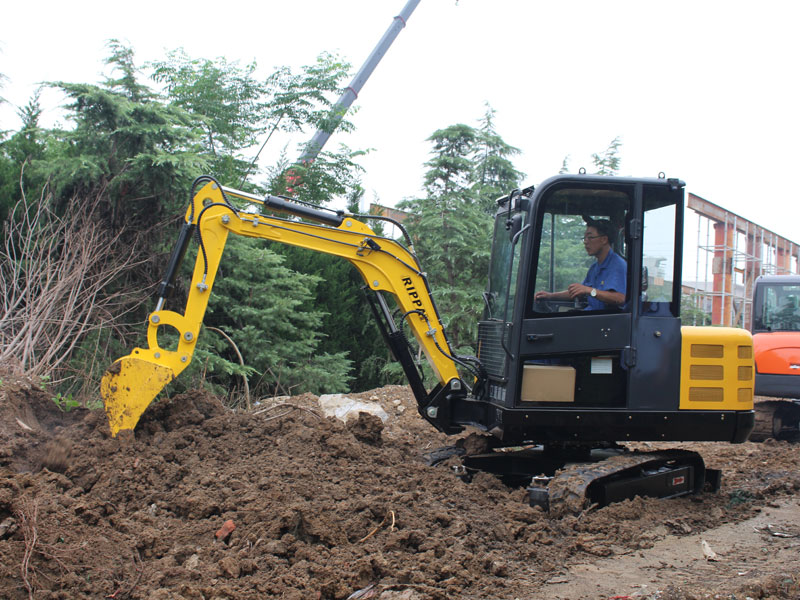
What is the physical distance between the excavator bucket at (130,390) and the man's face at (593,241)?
11.1 feet

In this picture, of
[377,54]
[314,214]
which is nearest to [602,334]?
[314,214]

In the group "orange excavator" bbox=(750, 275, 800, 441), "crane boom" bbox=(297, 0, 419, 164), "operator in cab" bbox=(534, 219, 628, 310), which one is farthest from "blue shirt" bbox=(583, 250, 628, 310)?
"crane boom" bbox=(297, 0, 419, 164)

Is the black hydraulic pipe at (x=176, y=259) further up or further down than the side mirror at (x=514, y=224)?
further down

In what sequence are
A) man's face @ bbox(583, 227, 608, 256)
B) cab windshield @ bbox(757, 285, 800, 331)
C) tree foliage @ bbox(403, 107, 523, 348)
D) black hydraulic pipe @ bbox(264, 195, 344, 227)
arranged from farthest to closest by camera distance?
tree foliage @ bbox(403, 107, 523, 348) < cab windshield @ bbox(757, 285, 800, 331) < black hydraulic pipe @ bbox(264, 195, 344, 227) < man's face @ bbox(583, 227, 608, 256)

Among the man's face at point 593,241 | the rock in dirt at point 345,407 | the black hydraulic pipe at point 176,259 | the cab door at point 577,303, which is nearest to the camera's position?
the cab door at point 577,303

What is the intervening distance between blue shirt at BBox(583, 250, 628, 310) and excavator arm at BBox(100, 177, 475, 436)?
49.8 inches

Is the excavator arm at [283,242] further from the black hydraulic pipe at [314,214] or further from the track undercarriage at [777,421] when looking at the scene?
the track undercarriage at [777,421]

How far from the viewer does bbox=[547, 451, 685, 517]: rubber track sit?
519 cm

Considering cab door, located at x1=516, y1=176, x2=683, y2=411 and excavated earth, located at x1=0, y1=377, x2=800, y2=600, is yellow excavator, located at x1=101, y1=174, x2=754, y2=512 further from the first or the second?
excavated earth, located at x1=0, y1=377, x2=800, y2=600

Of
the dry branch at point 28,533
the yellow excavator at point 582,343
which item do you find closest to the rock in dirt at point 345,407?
the yellow excavator at point 582,343

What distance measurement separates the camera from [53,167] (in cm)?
823

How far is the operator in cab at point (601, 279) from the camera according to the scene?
550 centimetres

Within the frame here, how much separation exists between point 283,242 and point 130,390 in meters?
1.64

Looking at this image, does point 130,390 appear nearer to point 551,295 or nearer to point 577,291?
point 551,295
